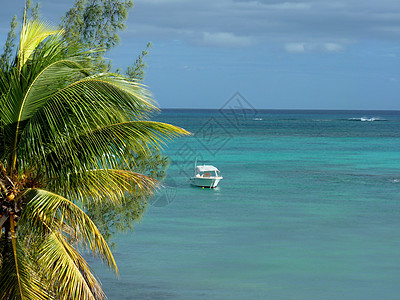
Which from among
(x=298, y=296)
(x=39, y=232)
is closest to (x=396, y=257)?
(x=298, y=296)

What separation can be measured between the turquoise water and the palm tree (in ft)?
25.9

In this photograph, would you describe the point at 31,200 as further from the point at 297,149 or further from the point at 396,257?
the point at 297,149

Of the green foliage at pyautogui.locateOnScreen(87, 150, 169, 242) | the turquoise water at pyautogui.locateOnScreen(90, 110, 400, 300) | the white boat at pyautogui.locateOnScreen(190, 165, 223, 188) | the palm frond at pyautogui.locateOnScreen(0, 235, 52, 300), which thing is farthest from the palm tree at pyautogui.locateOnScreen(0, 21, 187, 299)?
the white boat at pyautogui.locateOnScreen(190, 165, 223, 188)

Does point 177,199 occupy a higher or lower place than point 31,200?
lower

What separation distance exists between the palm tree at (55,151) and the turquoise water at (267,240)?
7.90 m

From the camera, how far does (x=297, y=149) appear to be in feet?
213

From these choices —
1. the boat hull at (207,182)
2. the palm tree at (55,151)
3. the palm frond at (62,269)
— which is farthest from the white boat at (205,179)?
the palm frond at (62,269)

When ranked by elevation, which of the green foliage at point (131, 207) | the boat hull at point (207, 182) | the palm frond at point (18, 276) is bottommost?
the boat hull at point (207, 182)

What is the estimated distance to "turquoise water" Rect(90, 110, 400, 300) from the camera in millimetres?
18781

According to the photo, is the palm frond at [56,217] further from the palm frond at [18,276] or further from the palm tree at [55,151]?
the palm frond at [18,276]

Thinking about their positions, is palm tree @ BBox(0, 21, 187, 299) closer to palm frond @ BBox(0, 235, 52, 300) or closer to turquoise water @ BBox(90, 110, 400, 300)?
palm frond @ BBox(0, 235, 52, 300)

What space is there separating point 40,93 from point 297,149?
193 feet

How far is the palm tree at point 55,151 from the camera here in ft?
24.3

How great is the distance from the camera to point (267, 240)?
24781 millimetres
